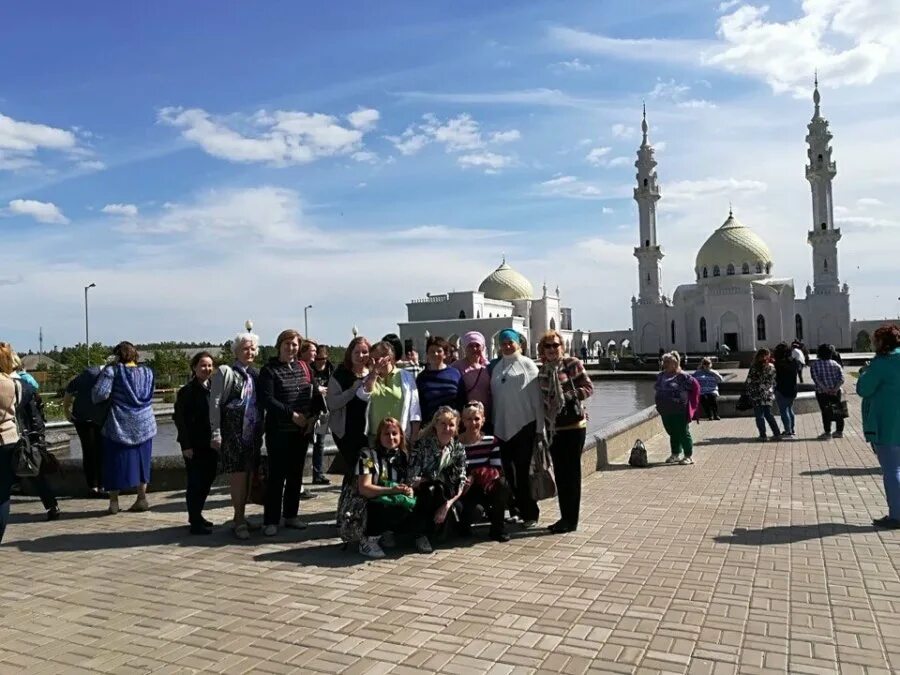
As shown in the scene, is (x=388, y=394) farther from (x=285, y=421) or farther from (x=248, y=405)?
(x=248, y=405)

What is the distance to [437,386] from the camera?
21.3 ft

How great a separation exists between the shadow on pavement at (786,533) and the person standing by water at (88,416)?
6297mm

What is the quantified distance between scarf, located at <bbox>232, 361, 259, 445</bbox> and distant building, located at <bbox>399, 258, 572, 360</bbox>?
52.7 meters

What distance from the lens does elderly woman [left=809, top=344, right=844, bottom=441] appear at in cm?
1173

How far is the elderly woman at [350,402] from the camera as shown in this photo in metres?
6.41

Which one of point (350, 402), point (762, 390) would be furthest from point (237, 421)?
point (762, 390)

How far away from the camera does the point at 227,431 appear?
21.7ft

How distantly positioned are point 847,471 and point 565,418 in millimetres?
4873

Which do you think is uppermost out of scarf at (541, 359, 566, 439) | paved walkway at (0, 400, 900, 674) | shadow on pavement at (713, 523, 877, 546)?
scarf at (541, 359, 566, 439)

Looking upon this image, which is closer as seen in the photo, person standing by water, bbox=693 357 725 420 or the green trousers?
the green trousers

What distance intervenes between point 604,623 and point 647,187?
63.5 metres

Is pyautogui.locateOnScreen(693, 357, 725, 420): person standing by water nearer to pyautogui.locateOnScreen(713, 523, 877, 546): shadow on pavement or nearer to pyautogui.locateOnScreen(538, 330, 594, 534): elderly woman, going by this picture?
pyautogui.locateOnScreen(713, 523, 877, 546): shadow on pavement

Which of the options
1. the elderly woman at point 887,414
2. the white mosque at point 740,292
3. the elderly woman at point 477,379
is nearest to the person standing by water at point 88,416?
the elderly woman at point 477,379

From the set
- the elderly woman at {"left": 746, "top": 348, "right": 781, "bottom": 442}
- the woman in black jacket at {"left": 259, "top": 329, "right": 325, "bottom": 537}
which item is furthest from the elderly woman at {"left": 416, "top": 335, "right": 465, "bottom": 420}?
the elderly woman at {"left": 746, "top": 348, "right": 781, "bottom": 442}
